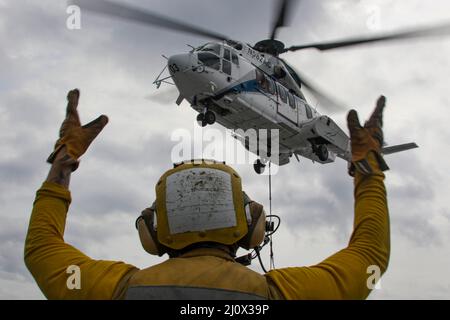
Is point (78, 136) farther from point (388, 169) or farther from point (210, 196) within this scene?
point (388, 169)

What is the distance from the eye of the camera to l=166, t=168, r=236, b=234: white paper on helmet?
2.02 m

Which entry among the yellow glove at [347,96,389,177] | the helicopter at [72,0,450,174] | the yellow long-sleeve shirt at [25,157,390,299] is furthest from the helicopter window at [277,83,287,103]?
the yellow long-sleeve shirt at [25,157,390,299]

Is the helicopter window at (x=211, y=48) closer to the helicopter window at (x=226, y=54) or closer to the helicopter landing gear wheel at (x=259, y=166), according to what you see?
the helicopter window at (x=226, y=54)

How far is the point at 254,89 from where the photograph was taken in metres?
15.5

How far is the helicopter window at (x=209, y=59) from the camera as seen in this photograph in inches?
583

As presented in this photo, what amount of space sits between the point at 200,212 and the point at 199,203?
37 mm

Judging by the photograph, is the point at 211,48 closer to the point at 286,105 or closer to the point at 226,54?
the point at 226,54

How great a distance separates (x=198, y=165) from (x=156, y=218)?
11.3 inches

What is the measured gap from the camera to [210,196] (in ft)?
6.69

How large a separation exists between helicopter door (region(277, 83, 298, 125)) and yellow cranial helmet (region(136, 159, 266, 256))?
14265 mm

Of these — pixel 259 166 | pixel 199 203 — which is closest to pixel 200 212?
pixel 199 203
